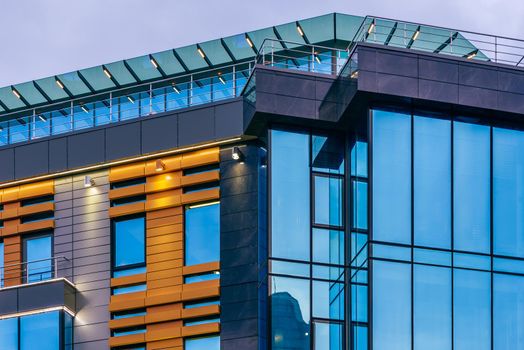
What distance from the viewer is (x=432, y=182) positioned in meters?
41.9

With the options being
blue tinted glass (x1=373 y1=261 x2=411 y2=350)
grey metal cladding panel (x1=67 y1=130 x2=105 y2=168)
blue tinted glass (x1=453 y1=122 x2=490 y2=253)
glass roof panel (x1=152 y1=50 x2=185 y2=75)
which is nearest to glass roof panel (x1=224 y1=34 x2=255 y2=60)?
glass roof panel (x1=152 y1=50 x2=185 y2=75)

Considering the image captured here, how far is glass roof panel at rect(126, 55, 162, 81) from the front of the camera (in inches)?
1938

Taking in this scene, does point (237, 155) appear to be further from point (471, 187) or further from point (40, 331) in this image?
point (40, 331)

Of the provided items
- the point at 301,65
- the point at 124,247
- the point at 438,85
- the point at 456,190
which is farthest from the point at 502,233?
the point at 124,247

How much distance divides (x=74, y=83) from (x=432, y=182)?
1466cm

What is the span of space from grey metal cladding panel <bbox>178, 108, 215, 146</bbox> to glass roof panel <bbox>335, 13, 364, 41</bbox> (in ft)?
16.3

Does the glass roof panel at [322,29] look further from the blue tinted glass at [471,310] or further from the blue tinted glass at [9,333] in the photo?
the blue tinted glass at [9,333]

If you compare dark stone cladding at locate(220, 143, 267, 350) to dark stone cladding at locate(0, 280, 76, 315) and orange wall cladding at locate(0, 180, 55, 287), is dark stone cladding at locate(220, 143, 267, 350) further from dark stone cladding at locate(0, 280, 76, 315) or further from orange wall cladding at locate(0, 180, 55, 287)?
orange wall cladding at locate(0, 180, 55, 287)

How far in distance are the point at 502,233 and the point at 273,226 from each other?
6403 millimetres

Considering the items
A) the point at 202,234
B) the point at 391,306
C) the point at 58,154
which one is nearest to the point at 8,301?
the point at 58,154

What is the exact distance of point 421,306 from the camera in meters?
40.6

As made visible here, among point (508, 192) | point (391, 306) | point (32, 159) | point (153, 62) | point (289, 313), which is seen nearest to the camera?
point (391, 306)

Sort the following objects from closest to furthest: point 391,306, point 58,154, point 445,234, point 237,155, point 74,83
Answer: point 391,306 → point 445,234 → point 237,155 → point 58,154 → point 74,83

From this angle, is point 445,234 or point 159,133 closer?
point 445,234
